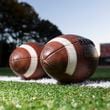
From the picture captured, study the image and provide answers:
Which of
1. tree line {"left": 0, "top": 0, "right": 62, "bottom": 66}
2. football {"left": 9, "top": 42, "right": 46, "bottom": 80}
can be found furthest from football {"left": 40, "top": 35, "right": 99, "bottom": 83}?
tree line {"left": 0, "top": 0, "right": 62, "bottom": 66}

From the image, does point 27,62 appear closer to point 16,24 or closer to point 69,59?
point 69,59

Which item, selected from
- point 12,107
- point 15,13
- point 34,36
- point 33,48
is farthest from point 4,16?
point 12,107

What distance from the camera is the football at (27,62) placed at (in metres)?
14.8

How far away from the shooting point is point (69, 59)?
1220 centimetres

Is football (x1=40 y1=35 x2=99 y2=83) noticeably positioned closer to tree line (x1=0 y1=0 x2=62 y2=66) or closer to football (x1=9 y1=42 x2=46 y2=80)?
football (x1=9 y1=42 x2=46 y2=80)

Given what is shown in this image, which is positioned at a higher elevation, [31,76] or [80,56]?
[80,56]

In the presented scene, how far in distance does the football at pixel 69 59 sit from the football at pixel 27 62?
85.7 inches

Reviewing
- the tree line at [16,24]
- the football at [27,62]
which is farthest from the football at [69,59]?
the tree line at [16,24]

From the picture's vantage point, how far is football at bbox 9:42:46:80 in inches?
583

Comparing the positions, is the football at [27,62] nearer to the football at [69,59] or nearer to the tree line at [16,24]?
the football at [69,59]

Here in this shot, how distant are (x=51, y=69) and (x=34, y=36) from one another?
46.3 m

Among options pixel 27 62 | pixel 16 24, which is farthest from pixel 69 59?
pixel 16 24

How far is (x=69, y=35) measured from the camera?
13086 millimetres

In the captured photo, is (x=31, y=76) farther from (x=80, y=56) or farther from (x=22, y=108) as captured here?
(x=22, y=108)
